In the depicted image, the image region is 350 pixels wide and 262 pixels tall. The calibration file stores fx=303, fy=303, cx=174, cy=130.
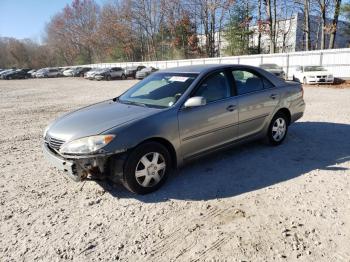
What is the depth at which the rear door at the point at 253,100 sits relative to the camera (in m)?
4.84

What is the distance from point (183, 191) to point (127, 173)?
0.81 m

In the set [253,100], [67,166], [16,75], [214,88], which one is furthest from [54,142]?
[16,75]

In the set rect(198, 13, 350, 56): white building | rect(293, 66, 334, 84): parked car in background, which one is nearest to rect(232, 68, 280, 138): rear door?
rect(293, 66, 334, 84): parked car in background

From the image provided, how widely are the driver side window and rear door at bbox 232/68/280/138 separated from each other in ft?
0.78

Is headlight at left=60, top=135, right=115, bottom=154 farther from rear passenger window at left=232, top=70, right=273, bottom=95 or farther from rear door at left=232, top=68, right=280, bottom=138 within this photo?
rear passenger window at left=232, top=70, right=273, bottom=95

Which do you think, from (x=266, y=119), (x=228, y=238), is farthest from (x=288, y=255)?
(x=266, y=119)

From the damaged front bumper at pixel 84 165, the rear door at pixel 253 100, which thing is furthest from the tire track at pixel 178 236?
the rear door at pixel 253 100

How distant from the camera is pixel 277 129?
18.3 feet

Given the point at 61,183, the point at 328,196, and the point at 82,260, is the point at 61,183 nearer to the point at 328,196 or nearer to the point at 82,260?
the point at 82,260

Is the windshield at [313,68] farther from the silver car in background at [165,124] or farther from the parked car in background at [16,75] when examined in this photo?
the parked car in background at [16,75]

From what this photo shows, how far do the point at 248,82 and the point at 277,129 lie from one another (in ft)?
3.70

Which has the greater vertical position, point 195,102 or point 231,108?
point 195,102

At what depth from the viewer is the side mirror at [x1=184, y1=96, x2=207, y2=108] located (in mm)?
4004

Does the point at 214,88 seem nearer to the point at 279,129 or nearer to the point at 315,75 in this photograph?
the point at 279,129
